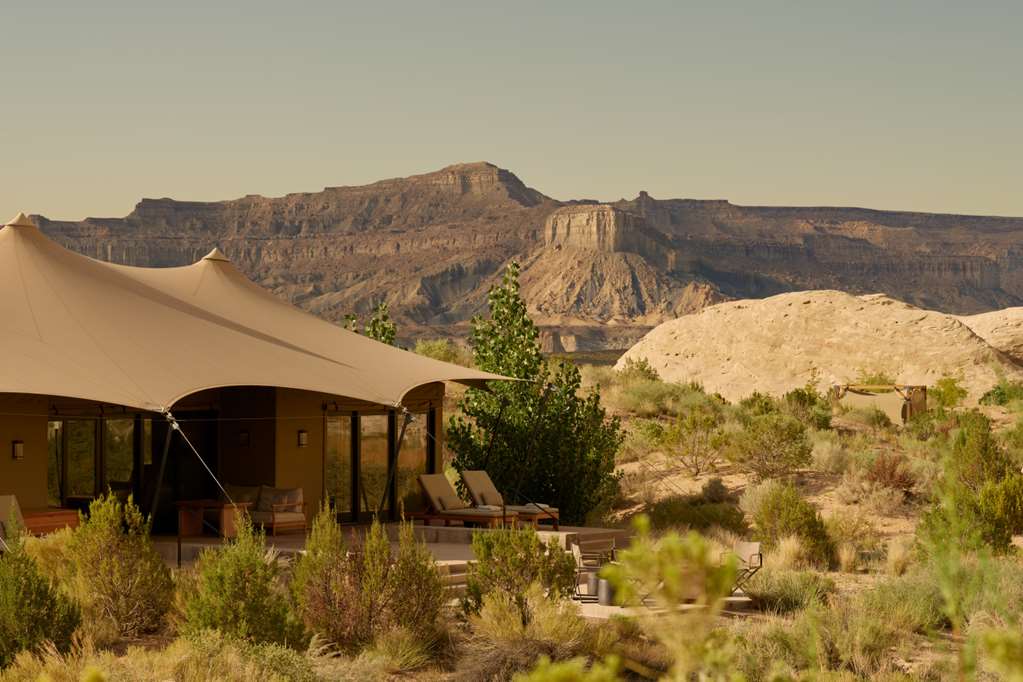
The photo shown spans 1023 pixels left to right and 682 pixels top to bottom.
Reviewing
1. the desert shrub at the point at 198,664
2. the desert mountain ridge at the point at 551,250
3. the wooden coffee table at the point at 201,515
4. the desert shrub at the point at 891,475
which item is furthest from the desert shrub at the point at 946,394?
the desert mountain ridge at the point at 551,250

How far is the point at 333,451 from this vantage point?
17484 mm

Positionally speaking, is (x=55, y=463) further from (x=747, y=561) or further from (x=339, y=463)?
(x=747, y=561)

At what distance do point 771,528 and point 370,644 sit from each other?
7800mm

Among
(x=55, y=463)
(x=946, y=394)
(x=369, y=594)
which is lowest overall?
(x=369, y=594)

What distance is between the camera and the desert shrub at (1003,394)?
104 feet

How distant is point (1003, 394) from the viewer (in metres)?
32.1

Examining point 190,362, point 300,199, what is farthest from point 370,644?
point 300,199

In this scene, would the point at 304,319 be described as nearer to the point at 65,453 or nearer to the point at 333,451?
the point at 333,451

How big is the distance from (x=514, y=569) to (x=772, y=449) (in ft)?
38.4

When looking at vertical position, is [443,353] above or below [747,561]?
above

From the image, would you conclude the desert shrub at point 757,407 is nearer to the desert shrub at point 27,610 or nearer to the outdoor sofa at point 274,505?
the outdoor sofa at point 274,505

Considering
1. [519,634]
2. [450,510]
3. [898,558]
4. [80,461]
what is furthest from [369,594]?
[898,558]

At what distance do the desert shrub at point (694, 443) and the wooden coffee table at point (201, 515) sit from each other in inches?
397

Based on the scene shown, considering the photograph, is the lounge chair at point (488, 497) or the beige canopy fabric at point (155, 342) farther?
the lounge chair at point (488, 497)
